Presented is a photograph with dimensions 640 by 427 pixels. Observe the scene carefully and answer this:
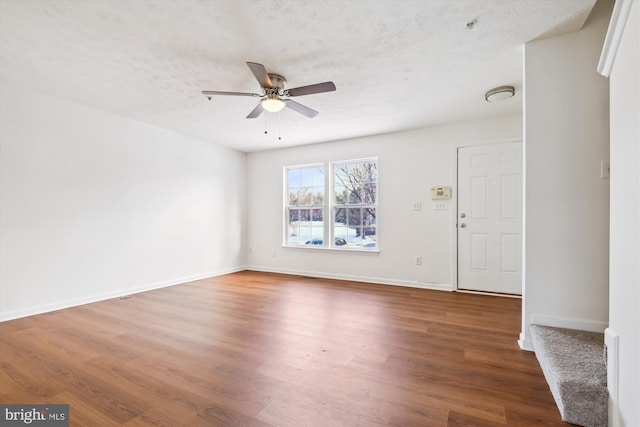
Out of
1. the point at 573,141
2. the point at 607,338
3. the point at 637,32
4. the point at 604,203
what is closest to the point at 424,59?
the point at 573,141

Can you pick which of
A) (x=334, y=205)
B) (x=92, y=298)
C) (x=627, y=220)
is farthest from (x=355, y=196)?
(x=92, y=298)

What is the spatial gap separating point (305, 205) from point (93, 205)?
3.27 metres

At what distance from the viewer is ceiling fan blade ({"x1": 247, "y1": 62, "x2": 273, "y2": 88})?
217 cm

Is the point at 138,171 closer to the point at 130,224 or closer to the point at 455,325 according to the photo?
the point at 130,224

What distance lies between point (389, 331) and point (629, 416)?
1672mm

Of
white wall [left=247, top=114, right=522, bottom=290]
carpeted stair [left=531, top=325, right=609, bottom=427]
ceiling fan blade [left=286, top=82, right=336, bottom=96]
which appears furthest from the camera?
white wall [left=247, top=114, right=522, bottom=290]

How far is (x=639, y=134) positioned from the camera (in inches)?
43.8

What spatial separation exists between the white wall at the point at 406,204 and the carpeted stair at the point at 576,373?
91.0 inches

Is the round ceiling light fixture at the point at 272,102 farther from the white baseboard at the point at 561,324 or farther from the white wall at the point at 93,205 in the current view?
the white baseboard at the point at 561,324

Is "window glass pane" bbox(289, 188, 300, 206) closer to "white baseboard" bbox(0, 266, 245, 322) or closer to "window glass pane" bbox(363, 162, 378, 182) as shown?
"window glass pane" bbox(363, 162, 378, 182)

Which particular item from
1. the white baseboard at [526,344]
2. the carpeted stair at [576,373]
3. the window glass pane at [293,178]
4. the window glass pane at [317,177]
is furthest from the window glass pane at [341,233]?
the carpeted stair at [576,373]

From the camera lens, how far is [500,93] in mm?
3133

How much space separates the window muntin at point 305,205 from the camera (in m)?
5.45

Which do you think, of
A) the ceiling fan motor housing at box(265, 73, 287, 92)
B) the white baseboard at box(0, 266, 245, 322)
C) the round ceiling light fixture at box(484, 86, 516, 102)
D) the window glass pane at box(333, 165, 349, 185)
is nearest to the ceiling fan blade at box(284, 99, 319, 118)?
the ceiling fan motor housing at box(265, 73, 287, 92)
